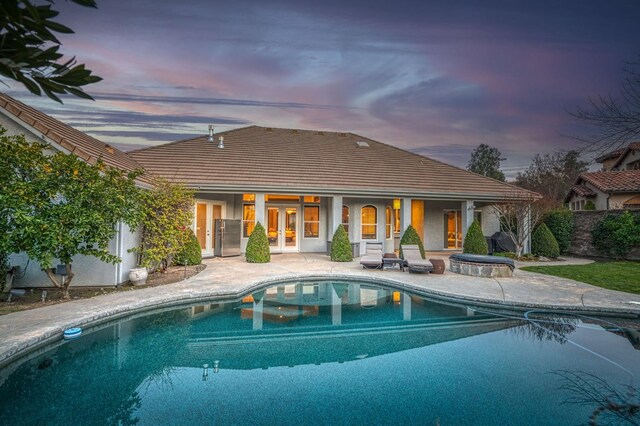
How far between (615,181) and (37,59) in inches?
1071

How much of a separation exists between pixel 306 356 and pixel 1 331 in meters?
4.93

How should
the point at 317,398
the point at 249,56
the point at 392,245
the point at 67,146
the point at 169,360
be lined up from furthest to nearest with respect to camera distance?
the point at 392,245, the point at 249,56, the point at 67,146, the point at 169,360, the point at 317,398

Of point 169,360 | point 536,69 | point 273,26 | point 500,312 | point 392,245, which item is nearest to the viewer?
point 169,360

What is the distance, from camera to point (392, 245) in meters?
17.5

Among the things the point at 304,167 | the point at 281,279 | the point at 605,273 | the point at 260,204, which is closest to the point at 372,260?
the point at 281,279

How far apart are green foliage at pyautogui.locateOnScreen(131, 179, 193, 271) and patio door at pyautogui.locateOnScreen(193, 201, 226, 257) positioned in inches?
122

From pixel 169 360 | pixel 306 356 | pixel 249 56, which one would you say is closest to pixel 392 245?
pixel 249 56

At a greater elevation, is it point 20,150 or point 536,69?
point 536,69

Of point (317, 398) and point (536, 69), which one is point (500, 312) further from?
point (536, 69)

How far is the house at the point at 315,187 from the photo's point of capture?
1449 centimetres

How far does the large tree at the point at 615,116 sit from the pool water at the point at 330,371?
12.1ft

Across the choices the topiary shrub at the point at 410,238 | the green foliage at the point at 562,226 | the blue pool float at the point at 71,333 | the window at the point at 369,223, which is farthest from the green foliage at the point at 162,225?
the green foliage at the point at 562,226

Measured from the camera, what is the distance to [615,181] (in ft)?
65.8

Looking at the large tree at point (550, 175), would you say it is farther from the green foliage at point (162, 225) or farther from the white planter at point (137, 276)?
the white planter at point (137, 276)
